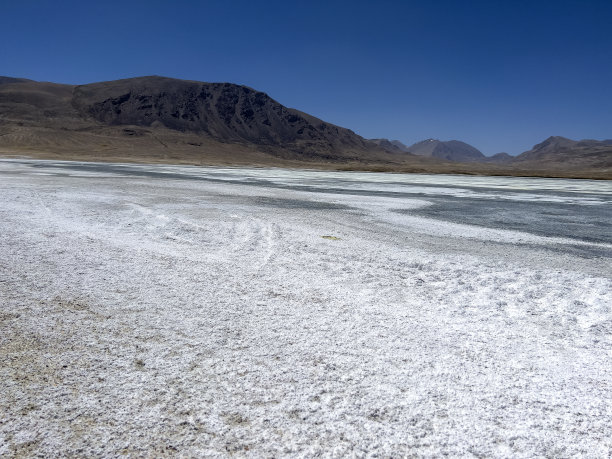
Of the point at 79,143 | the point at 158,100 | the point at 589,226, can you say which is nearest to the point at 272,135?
the point at 158,100

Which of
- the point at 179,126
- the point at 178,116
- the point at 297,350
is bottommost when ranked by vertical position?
the point at 297,350

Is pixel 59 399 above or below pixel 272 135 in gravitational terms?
below

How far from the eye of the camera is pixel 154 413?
2572 mm

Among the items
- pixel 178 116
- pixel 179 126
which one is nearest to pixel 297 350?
pixel 179 126

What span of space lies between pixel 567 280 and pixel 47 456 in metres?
5.56

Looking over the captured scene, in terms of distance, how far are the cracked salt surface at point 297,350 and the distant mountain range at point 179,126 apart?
85.2 m

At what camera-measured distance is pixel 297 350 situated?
3.41 meters

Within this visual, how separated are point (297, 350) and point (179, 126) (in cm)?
14600

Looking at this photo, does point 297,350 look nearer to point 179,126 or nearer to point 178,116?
point 179,126

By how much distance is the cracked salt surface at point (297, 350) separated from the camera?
7.99ft

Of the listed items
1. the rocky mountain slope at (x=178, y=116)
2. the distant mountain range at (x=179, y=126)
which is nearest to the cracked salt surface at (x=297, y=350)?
the distant mountain range at (x=179, y=126)

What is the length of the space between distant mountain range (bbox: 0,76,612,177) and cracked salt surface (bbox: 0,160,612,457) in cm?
8522

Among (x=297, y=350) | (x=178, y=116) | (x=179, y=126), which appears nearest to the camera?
(x=297, y=350)

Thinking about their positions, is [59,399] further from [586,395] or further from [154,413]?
[586,395]
